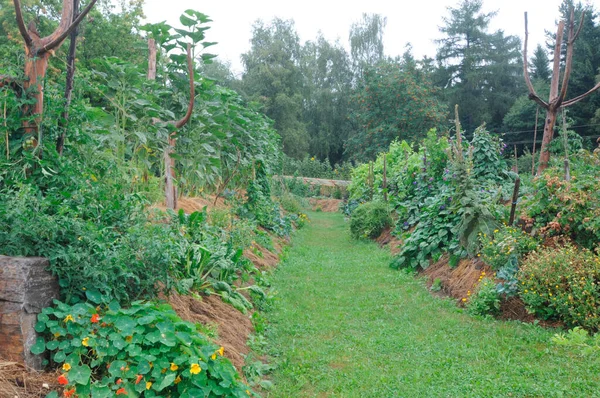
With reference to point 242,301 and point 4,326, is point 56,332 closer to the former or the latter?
point 4,326

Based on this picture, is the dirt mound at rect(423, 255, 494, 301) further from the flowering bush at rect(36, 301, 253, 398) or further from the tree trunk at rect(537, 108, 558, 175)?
the flowering bush at rect(36, 301, 253, 398)

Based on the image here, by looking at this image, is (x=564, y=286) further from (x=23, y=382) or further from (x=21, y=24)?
(x=21, y=24)

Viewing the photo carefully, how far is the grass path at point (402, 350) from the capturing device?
164 inches

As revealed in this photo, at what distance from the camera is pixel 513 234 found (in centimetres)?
648

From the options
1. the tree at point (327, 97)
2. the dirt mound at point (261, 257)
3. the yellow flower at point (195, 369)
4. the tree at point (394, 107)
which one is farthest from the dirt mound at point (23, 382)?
the tree at point (327, 97)

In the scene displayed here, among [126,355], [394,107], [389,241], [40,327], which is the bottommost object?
[389,241]

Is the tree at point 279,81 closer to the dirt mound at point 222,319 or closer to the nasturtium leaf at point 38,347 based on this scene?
the dirt mound at point 222,319

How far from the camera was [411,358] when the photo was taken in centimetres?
489

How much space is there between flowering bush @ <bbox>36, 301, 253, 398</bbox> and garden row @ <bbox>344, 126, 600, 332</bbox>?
3596 mm

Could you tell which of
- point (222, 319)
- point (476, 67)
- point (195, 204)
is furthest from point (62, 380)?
point (476, 67)

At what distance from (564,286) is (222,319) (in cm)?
346

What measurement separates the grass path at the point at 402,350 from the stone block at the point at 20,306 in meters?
1.78

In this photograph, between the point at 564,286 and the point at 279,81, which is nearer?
the point at 564,286

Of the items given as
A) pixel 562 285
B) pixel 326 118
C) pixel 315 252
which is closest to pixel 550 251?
pixel 562 285
